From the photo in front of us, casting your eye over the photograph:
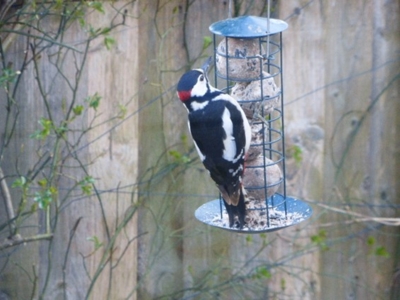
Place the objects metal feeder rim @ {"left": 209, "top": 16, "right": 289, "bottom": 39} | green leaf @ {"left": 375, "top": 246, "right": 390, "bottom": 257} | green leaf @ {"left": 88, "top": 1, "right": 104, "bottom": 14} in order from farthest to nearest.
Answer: green leaf @ {"left": 375, "top": 246, "right": 390, "bottom": 257}, green leaf @ {"left": 88, "top": 1, "right": 104, "bottom": 14}, metal feeder rim @ {"left": 209, "top": 16, "right": 289, "bottom": 39}

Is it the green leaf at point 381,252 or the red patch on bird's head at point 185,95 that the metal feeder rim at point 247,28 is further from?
the green leaf at point 381,252

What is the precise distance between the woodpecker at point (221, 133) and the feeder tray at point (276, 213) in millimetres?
87

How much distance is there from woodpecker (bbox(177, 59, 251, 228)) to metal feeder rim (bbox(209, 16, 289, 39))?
0.58 ft

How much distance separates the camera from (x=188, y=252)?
345 cm

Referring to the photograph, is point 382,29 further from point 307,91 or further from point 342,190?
point 342,190

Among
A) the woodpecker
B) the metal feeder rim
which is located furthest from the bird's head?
the metal feeder rim

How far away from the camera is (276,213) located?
114 inches

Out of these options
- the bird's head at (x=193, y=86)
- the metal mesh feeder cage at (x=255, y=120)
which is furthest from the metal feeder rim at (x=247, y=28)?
the bird's head at (x=193, y=86)

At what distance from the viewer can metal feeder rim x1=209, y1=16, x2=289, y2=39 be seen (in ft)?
8.16

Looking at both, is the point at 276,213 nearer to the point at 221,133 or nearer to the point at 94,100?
the point at 221,133

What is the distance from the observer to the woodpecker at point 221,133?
2.64m

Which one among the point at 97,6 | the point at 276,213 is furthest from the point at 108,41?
the point at 276,213

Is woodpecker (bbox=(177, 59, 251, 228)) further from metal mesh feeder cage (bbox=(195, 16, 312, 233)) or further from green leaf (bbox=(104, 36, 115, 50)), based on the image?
green leaf (bbox=(104, 36, 115, 50))

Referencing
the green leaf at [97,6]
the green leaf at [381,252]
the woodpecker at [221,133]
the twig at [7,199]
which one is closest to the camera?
the woodpecker at [221,133]
